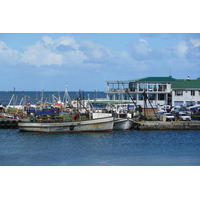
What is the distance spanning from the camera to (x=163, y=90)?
59.4 metres

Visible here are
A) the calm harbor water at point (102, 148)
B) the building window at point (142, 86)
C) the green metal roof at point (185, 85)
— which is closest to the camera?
the calm harbor water at point (102, 148)

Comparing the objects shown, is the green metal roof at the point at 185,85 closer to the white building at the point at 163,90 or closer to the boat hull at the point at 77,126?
the white building at the point at 163,90

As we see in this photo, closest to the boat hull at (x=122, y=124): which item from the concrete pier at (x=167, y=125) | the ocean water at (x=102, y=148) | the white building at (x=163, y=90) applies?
the concrete pier at (x=167, y=125)

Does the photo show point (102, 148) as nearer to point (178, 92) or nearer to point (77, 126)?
point (77, 126)

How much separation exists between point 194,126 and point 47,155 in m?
20.0

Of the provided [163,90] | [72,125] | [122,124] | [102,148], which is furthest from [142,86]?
[102,148]

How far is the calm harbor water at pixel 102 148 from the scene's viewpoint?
85.5 ft

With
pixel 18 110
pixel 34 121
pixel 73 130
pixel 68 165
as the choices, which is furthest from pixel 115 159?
pixel 18 110

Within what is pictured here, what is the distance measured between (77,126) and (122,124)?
4.70 metres

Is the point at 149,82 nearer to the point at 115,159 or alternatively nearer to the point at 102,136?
the point at 102,136

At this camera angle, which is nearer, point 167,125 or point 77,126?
point 77,126

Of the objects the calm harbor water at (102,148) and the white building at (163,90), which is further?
the white building at (163,90)

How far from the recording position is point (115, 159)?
26.9 m

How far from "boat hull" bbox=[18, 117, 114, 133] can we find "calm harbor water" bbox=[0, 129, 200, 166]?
4.08 feet
